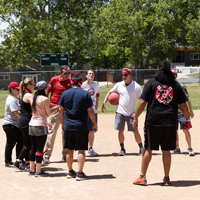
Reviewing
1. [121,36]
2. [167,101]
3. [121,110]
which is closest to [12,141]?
[121,110]

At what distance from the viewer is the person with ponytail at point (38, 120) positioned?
6.41 m

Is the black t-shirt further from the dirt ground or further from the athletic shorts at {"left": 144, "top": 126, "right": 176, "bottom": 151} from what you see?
the dirt ground

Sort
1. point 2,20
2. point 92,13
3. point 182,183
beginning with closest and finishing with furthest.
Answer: point 182,183 → point 2,20 → point 92,13

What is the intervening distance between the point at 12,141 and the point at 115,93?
2750 millimetres

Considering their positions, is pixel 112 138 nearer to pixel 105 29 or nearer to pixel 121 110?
pixel 121 110

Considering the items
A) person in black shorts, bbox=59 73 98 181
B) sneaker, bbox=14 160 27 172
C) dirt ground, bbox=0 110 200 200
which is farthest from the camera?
sneaker, bbox=14 160 27 172

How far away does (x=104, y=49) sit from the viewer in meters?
41.1

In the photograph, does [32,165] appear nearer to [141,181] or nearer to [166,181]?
[141,181]

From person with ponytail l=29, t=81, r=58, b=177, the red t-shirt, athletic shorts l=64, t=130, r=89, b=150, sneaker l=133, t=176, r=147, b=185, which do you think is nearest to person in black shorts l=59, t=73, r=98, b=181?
athletic shorts l=64, t=130, r=89, b=150

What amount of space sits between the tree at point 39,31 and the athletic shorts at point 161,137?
3274cm

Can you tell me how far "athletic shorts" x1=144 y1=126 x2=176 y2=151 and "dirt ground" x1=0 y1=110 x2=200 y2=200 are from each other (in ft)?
2.23

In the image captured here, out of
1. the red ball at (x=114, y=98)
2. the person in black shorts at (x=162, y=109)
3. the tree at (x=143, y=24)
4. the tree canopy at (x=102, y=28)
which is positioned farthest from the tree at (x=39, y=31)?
the person in black shorts at (x=162, y=109)

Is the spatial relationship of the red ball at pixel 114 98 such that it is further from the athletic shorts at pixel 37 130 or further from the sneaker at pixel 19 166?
the sneaker at pixel 19 166

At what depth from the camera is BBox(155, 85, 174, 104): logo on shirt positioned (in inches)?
223
